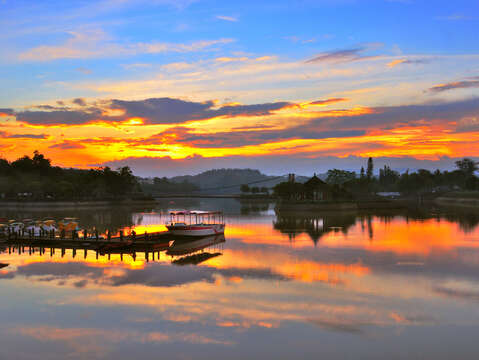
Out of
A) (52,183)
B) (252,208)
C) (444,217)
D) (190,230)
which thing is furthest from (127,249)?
(52,183)

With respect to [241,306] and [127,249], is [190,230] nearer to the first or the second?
[127,249]

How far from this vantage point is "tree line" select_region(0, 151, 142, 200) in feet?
427

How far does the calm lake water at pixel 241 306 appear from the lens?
16.3 m

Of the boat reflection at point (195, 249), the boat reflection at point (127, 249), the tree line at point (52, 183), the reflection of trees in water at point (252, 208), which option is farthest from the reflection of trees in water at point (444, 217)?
the tree line at point (52, 183)

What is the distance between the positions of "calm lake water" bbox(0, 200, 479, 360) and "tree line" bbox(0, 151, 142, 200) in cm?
9824

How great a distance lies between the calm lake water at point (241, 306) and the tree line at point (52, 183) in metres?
98.2

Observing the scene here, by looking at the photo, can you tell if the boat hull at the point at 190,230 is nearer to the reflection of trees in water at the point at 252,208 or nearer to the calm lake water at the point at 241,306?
the calm lake water at the point at 241,306

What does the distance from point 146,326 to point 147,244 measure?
897 inches

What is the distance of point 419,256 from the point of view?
3706 cm

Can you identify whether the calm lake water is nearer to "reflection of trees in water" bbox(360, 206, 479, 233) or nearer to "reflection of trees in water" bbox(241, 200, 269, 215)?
"reflection of trees in water" bbox(360, 206, 479, 233)

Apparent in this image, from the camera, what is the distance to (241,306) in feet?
69.3

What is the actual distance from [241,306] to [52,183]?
126 metres

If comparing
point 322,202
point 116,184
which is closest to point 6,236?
point 322,202

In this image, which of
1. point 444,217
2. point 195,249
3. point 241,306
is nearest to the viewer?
point 241,306
